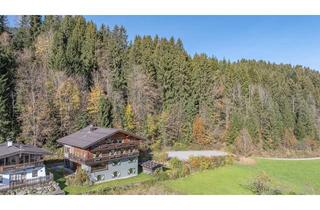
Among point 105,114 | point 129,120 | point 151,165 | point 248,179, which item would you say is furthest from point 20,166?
point 248,179

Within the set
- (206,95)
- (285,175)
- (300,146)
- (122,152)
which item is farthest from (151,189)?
(300,146)

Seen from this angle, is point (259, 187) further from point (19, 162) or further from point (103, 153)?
point (19, 162)

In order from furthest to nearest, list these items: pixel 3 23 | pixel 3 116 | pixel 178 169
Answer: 1. pixel 3 23
2. pixel 3 116
3. pixel 178 169

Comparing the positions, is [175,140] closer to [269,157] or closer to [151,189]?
[269,157]

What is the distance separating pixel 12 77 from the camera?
2488cm

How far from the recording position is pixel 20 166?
16594mm

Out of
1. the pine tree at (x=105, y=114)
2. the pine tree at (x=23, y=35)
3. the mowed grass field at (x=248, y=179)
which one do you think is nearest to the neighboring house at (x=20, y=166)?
the mowed grass field at (x=248, y=179)

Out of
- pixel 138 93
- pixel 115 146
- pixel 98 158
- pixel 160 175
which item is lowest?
pixel 160 175

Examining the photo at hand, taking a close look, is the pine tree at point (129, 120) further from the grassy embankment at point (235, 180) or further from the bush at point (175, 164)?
the grassy embankment at point (235, 180)

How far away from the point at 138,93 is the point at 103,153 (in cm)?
1048

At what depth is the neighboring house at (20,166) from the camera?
16.2 meters

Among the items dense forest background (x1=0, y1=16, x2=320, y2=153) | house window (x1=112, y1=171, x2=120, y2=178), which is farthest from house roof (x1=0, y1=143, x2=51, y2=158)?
dense forest background (x1=0, y1=16, x2=320, y2=153)

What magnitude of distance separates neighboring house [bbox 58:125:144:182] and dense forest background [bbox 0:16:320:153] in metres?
4.02
